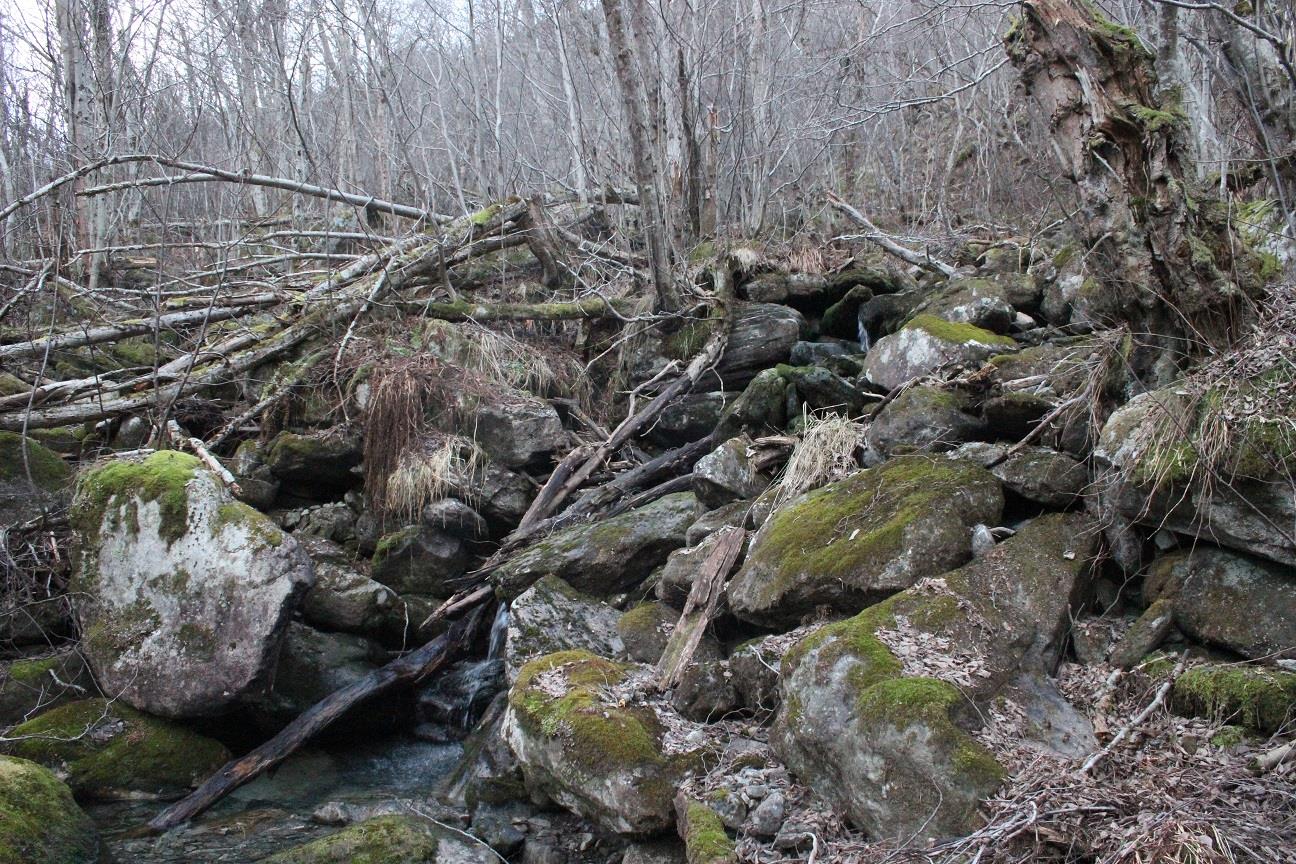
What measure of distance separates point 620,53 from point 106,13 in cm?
705

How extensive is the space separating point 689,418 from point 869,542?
3.65 metres

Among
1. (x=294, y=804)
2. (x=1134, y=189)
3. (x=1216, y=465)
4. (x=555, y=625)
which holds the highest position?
(x=1134, y=189)

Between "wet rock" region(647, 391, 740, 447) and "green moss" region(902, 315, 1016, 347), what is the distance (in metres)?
1.92

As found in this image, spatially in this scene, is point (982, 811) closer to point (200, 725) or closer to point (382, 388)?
point (200, 725)

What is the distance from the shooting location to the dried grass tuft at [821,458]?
6.07 m

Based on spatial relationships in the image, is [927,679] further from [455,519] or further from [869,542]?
[455,519]

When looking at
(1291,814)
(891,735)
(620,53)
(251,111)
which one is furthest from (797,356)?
(251,111)

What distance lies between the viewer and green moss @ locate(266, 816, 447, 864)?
15.0 feet

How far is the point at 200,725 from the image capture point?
6062 mm

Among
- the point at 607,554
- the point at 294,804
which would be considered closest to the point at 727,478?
the point at 607,554

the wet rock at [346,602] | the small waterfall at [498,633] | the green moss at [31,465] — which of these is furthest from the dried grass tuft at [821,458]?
the green moss at [31,465]

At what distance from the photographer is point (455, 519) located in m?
7.69

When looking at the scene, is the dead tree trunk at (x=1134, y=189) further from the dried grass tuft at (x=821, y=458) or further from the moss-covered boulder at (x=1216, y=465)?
the dried grass tuft at (x=821, y=458)

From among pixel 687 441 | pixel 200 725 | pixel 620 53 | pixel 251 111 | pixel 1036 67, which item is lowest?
pixel 200 725
